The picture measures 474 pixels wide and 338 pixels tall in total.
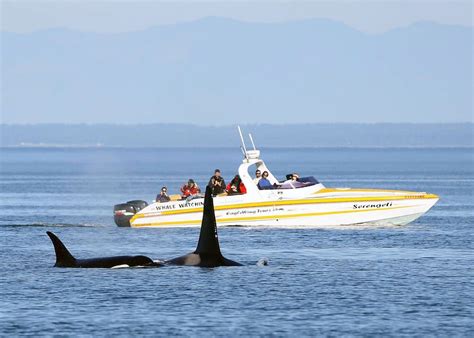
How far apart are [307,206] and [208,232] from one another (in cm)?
1879

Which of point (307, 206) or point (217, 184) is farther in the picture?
point (217, 184)

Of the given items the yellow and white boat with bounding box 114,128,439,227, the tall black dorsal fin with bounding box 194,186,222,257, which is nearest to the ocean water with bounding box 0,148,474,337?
the tall black dorsal fin with bounding box 194,186,222,257

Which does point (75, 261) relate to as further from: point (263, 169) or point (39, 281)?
point (263, 169)

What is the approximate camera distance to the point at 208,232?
38.1 metres

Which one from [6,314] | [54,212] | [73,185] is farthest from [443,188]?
[6,314]

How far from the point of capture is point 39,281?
36.6m

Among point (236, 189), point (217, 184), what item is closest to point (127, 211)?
point (217, 184)

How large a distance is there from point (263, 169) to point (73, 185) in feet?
228

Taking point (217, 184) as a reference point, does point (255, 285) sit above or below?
below

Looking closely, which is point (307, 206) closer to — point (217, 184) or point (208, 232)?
point (217, 184)

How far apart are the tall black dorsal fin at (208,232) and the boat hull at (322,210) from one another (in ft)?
57.1

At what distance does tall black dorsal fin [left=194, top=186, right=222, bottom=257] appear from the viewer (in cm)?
3803

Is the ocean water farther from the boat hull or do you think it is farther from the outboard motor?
the outboard motor

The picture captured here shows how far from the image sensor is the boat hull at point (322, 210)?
56.4 metres
